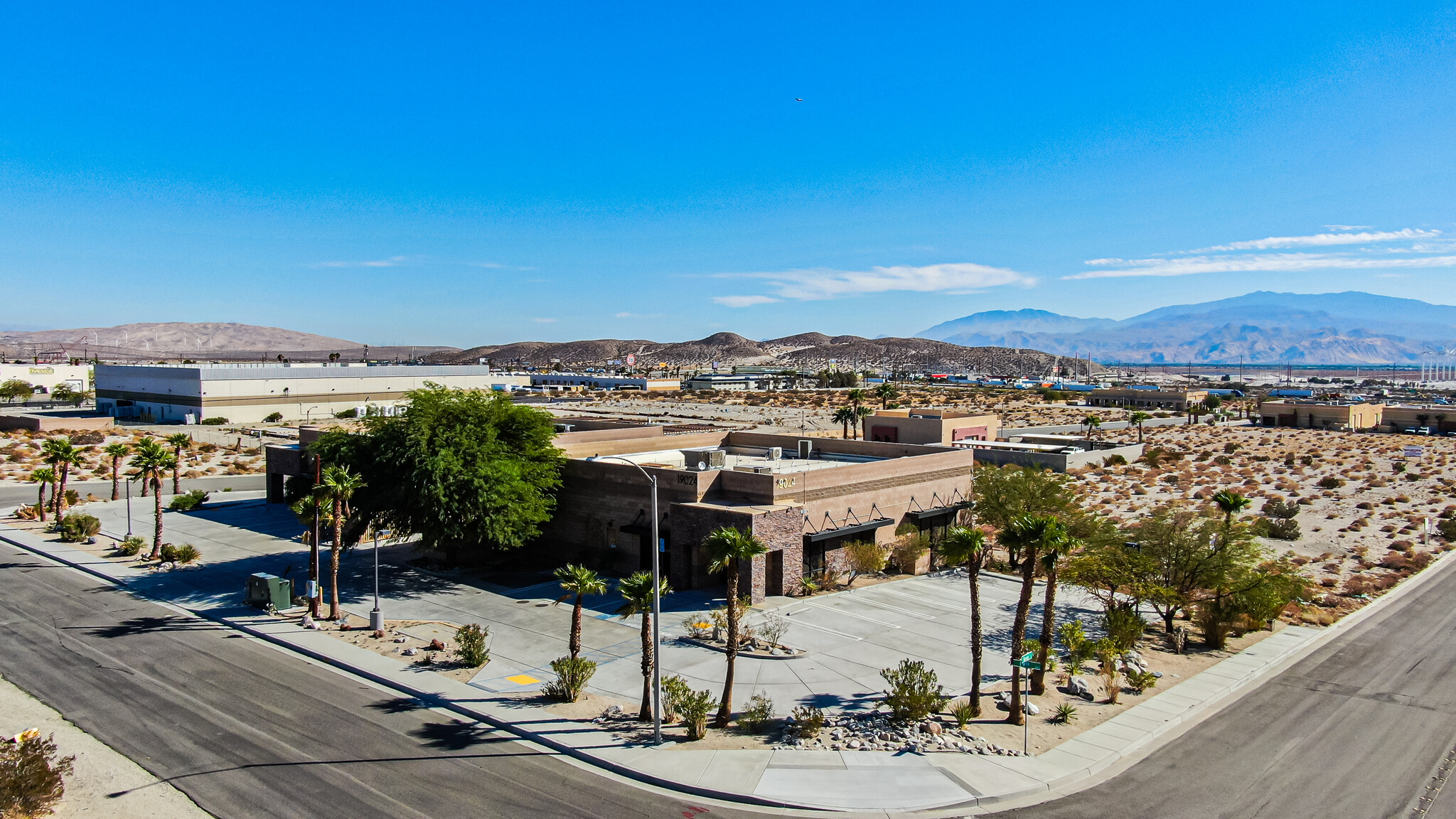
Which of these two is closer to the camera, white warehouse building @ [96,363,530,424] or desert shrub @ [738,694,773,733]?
desert shrub @ [738,694,773,733]

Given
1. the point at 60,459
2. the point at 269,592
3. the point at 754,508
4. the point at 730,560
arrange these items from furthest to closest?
the point at 60,459 < the point at 754,508 < the point at 269,592 < the point at 730,560

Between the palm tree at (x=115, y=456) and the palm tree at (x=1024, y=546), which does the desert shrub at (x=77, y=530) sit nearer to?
the palm tree at (x=115, y=456)

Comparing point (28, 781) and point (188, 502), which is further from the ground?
point (28, 781)

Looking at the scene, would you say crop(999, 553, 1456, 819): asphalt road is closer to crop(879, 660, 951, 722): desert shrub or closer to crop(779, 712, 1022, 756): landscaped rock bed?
crop(779, 712, 1022, 756): landscaped rock bed

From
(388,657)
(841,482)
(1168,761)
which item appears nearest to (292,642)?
(388,657)

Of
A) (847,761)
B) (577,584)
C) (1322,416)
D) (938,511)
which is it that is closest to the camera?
(847,761)

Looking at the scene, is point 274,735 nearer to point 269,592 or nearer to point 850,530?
point 269,592

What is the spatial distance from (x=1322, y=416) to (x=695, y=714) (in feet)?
429

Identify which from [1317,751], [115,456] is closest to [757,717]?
[1317,751]

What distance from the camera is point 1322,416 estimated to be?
392 feet

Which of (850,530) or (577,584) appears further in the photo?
(850,530)

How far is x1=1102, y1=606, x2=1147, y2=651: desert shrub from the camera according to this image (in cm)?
2528

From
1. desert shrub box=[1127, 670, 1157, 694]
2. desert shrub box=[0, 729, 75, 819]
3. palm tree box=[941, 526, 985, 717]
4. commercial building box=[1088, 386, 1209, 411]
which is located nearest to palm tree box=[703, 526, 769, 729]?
palm tree box=[941, 526, 985, 717]

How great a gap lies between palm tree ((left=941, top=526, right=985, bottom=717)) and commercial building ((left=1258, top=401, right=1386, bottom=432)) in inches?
4778
